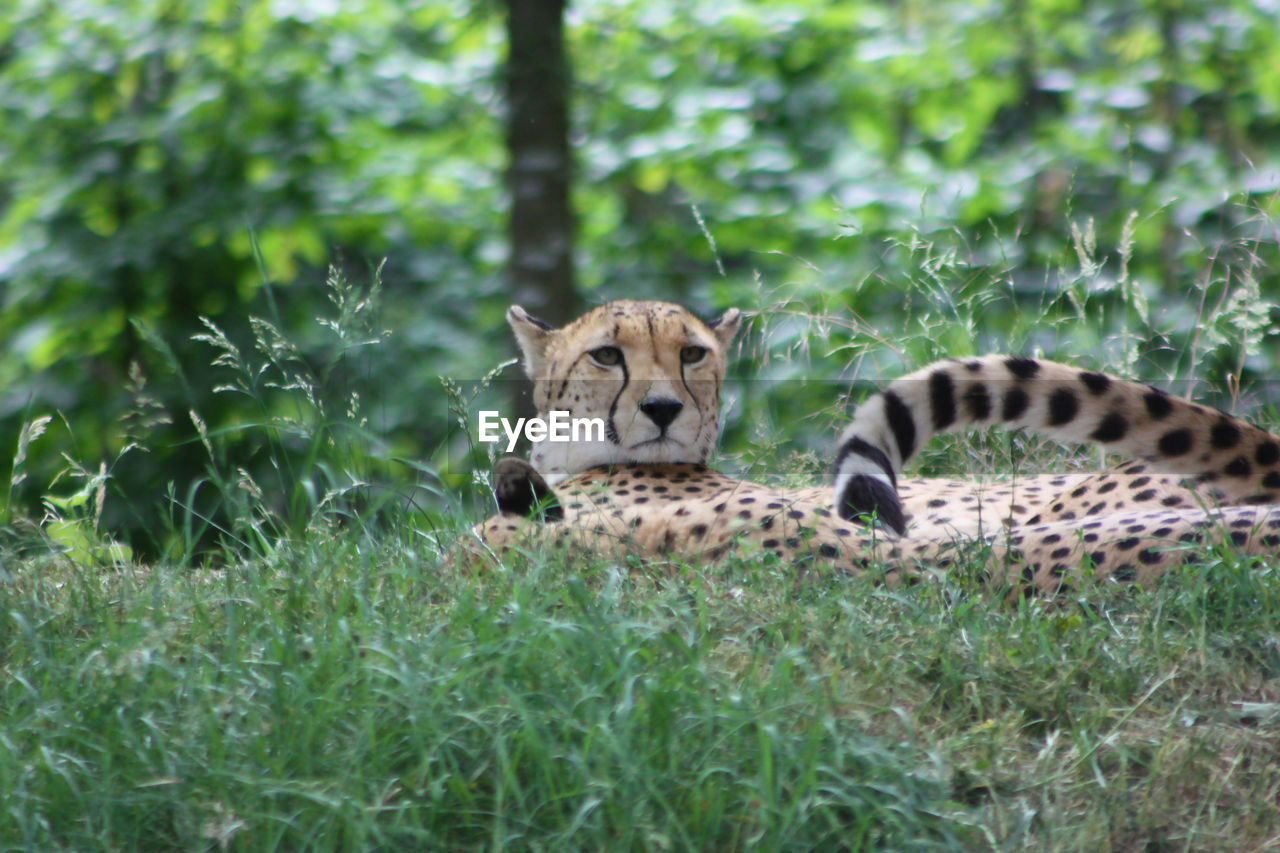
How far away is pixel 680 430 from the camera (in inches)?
131

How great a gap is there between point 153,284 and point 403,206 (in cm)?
114

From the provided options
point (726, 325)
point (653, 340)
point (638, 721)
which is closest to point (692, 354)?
point (653, 340)

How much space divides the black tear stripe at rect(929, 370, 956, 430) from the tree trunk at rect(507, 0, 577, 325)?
231 centimetres

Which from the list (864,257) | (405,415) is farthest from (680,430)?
(864,257)

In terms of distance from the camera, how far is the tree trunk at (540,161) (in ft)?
16.0

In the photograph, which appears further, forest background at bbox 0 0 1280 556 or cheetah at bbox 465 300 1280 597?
forest background at bbox 0 0 1280 556

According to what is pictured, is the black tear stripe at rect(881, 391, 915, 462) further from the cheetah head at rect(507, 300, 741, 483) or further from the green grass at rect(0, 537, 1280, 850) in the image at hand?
the cheetah head at rect(507, 300, 741, 483)

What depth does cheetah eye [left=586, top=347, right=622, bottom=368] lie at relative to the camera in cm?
334

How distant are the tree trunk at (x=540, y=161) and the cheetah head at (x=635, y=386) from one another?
Answer: 4.55 ft

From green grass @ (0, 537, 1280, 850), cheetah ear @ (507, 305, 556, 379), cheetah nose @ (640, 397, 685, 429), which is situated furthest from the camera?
cheetah ear @ (507, 305, 556, 379)

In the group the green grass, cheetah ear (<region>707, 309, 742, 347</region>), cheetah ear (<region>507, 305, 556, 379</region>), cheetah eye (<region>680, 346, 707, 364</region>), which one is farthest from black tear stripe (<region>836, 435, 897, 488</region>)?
cheetah ear (<region>507, 305, 556, 379</region>)

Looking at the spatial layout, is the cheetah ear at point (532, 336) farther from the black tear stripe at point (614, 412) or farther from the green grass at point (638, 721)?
the green grass at point (638, 721)

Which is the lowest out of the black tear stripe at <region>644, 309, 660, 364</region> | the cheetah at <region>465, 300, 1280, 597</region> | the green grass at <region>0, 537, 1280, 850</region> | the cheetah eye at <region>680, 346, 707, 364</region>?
the green grass at <region>0, 537, 1280, 850</region>

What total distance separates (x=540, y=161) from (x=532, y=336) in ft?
4.95
